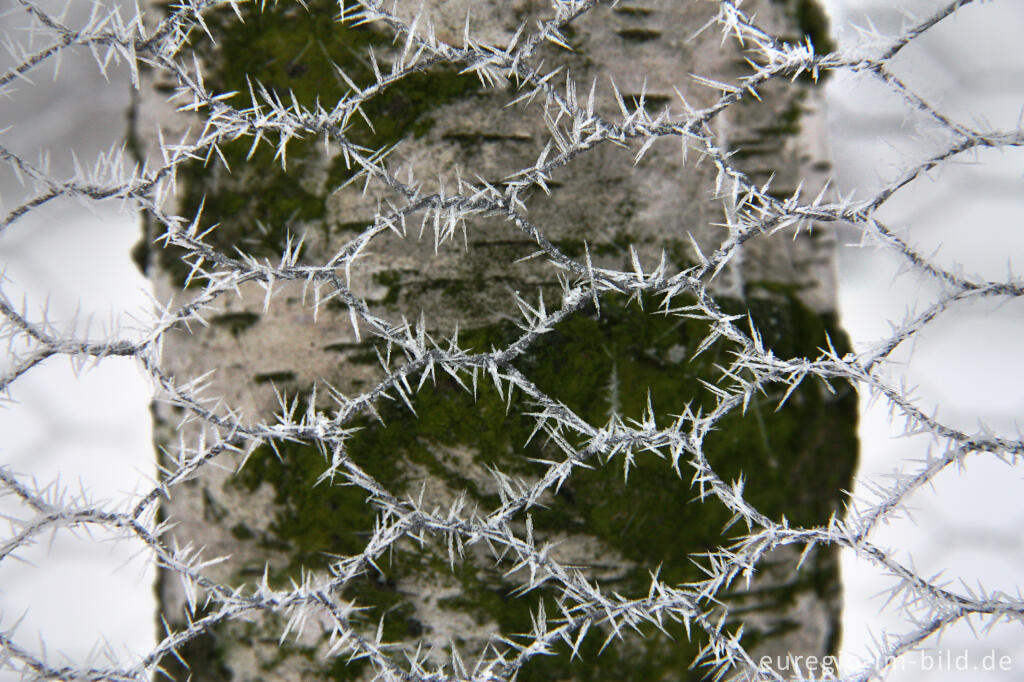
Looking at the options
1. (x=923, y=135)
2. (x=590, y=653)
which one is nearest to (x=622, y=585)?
(x=590, y=653)

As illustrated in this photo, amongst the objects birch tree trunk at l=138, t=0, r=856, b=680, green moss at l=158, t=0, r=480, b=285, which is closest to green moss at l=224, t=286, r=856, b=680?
birch tree trunk at l=138, t=0, r=856, b=680

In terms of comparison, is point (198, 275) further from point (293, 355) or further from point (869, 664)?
point (869, 664)

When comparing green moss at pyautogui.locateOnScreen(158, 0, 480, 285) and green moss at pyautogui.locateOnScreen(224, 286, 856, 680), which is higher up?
green moss at pyautogui.locateOnScreen(158, 0, 480, 285)

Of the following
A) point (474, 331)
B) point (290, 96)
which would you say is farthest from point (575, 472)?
point (290, 96)

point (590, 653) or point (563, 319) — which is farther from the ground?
point (563, 319)

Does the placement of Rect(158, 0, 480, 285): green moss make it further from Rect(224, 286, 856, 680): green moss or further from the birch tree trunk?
Rect(224, 286, 856, 680): green moss

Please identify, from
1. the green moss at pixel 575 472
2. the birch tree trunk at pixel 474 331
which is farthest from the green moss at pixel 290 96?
the green moss at pixel 575 472

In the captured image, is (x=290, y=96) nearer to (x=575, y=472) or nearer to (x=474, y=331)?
(x=474, y=331)

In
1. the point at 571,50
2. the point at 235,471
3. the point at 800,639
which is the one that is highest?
the point at 571,50
